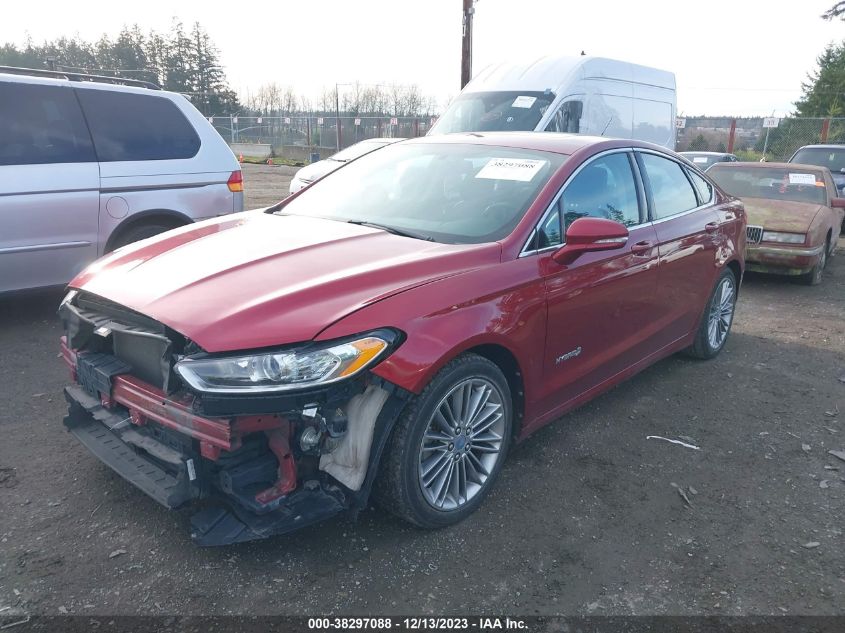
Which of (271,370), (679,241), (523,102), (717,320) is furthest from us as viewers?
(523,102)

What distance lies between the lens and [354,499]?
103 inches

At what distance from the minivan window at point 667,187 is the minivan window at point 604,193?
26 cm

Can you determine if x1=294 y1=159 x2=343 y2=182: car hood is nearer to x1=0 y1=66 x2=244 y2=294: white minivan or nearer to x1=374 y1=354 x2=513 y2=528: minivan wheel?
x1=0 y1=66 x2=244 y2=294: white minivan

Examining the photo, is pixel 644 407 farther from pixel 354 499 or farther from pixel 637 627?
pixel 354 499

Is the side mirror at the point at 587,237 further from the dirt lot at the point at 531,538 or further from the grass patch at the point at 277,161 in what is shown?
the grass patch at the point at 277,161

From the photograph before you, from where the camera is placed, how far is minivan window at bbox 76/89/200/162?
18.0 feet

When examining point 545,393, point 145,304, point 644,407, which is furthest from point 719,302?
point 145,304

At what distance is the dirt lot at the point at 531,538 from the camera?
255 centimetres

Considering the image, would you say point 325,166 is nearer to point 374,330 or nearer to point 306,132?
point 374,330

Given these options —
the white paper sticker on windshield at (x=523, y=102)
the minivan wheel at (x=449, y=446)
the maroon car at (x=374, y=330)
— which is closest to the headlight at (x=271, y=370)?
the maroon car at (x=374, y=330)

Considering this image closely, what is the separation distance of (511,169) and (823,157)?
12.6 meters

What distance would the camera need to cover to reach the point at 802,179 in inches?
347

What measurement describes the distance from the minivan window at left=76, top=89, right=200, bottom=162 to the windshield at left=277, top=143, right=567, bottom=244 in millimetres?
2283

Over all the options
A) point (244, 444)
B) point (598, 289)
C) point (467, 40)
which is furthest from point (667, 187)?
point (467, 40)
